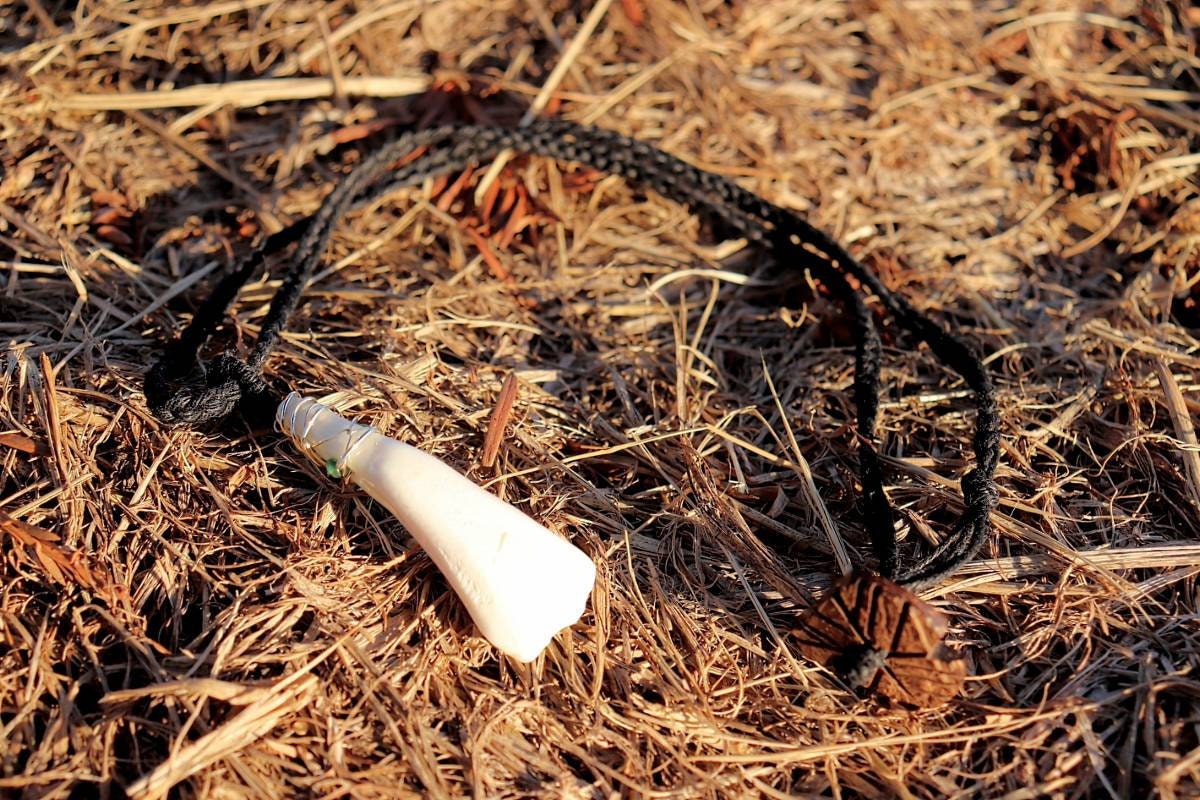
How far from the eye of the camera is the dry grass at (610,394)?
3.91 feet

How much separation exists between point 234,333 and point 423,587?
0.67m

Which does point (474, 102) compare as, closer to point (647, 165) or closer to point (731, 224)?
point (647, 165)

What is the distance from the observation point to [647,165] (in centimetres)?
190

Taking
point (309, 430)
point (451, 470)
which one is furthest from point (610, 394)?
point (309, 430)

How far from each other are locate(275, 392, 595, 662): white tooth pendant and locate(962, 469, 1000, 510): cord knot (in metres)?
0.60

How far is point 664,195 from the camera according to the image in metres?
1.95

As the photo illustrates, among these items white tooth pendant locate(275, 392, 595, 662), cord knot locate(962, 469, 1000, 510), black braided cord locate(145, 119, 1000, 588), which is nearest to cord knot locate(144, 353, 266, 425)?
black braided cord locate(145, 119, 1000, 588)

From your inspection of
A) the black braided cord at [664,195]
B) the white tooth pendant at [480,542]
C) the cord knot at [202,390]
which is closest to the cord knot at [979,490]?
the black braided cord at [664,195]

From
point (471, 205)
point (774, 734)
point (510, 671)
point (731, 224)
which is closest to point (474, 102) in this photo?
point (471, 205)

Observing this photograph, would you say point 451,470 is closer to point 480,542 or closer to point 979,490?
point 480,542

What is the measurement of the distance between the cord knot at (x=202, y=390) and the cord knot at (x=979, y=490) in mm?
1107

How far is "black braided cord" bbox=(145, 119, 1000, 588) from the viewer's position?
139 centimetres

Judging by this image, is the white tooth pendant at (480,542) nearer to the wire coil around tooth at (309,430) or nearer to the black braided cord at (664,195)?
the wire coil around tooth at (309,430)

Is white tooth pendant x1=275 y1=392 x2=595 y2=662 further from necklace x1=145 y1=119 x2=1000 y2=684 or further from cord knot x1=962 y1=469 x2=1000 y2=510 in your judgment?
cord knot x1=962 y1=469 x2=1000 y2=510
